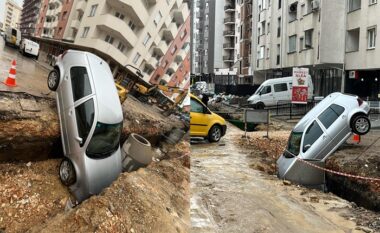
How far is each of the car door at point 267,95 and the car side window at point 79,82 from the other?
4222 mm

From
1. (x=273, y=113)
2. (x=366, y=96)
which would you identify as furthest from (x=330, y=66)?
(x=273, y=113)

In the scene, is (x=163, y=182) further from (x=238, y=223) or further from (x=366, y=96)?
(x=366, y=96)

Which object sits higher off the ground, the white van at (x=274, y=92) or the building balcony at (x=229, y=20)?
the building balcony at (x=229, y=20)

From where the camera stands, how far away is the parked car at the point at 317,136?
5.32m

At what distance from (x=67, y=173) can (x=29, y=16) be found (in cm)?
53

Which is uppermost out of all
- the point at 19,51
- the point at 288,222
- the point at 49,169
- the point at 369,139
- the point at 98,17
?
the point at 98,17

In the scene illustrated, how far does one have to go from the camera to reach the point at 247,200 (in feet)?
13.1

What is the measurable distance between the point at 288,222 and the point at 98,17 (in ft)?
9.03

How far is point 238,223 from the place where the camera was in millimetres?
3324

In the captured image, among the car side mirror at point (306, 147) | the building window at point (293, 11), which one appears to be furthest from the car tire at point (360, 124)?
the building window at point (293, 11)

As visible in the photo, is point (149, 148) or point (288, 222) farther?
point (288, 222)

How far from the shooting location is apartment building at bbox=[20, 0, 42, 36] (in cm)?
127

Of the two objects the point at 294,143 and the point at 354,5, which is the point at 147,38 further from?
the point at 294,143

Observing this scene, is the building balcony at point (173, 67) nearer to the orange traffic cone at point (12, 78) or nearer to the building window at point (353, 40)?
the orange traffic cone at point (12, 78)
